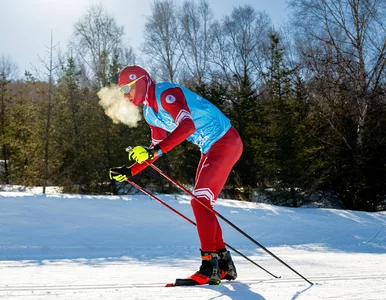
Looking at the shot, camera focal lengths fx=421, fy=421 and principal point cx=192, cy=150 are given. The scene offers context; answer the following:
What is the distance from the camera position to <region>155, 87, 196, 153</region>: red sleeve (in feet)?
9.45

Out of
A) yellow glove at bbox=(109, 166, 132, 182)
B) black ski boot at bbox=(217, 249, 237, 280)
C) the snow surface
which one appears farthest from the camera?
black ski boot at bbox=(217, 249, 237, 280)

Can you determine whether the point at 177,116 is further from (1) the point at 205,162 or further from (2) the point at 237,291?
(2) the point at 237,291

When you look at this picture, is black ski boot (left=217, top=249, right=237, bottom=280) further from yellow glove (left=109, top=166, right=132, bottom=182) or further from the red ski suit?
yellow glove (left=109, top=166, right=132, bottom=182)

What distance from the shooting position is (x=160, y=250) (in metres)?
5.73

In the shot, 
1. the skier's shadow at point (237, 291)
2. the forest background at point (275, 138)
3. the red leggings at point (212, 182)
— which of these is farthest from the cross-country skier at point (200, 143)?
the forest background at point (275, 138)

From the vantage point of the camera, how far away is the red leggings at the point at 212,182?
9.80 ft

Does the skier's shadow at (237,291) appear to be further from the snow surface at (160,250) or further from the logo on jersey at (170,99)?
the logo on jersey at (170,99)

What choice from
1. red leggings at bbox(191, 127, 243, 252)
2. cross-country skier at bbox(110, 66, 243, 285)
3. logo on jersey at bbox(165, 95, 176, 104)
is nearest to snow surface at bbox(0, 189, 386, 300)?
cross-country skier at bbox(110, 66, 243, 285)

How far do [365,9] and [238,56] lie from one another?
11.4 m

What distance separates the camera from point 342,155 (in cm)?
1326

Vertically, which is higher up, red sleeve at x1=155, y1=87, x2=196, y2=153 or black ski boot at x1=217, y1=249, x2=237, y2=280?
red sleeve at x1=155, y1=87, x2=196, y2=153

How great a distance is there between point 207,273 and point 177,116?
1112 mm

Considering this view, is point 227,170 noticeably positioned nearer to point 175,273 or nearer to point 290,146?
point 175,273

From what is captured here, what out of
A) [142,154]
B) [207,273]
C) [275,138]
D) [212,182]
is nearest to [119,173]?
[142,154]
